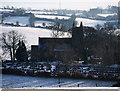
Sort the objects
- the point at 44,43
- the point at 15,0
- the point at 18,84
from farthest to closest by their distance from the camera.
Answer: the point at 44,43
the point at 18,84
the point at 15,0

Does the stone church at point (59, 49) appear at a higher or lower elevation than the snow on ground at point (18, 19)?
lower

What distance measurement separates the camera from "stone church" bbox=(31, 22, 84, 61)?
7.58 metres

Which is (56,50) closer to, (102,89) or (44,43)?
(44,43)

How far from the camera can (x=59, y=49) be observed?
8.02 m

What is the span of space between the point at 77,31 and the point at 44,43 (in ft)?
4.55

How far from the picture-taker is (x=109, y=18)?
15164mm

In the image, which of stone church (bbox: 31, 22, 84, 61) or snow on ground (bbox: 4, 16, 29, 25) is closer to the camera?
stone church (bbox: 31, 22, 84, 61)

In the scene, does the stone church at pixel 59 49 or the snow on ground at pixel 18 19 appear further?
the snow on ground at pixel 18 19

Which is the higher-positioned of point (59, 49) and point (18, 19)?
point (18, 19)

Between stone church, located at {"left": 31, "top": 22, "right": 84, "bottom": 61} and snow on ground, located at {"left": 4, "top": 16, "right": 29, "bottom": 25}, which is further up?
snow on ground, located at {"left": 4, "top": 16, "right": 29, "bottom": 25}

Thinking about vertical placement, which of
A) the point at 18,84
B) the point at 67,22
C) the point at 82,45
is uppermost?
the point at 67,22

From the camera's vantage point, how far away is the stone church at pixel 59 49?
24.9 ft

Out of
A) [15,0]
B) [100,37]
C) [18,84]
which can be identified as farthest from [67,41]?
[15,0]

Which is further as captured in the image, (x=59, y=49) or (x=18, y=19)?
(x=18, y=19)
